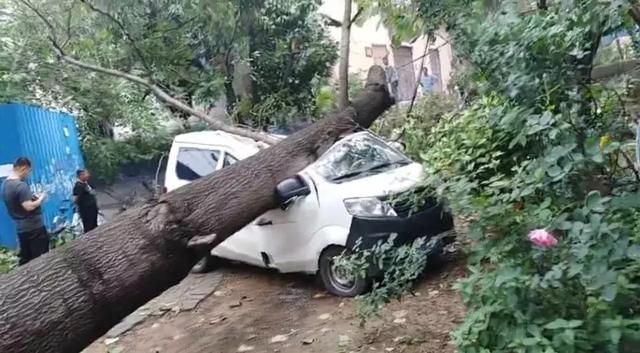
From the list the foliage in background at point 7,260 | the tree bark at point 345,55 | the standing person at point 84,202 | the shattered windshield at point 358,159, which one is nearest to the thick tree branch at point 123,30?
the standing person at point 84,202

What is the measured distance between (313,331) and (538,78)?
3081 mm

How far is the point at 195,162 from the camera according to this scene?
763 cm

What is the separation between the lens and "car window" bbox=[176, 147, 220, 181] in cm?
742

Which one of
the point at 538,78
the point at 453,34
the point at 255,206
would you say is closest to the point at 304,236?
the point at 255,206

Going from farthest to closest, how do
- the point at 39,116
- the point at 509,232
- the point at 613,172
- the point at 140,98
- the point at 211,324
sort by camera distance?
the point at 140,98 → the point at 39,116 → the point at 211,324 → the point at 613,172 → the point at 509,232

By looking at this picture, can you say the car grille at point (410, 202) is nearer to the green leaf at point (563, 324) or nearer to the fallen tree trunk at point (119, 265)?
the fallen tree trunk at point (119, 265)

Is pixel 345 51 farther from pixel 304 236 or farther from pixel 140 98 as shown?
pixel 140 98

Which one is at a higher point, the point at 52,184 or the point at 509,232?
the point at 52,184

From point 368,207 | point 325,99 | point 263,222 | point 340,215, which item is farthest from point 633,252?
point 325,99

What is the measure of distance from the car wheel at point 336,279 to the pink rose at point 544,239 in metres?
3.19

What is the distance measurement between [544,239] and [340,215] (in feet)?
11.1

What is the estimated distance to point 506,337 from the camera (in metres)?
2.61

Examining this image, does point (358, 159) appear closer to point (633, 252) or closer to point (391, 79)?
point (633, 252)

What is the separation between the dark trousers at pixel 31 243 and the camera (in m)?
6.98
